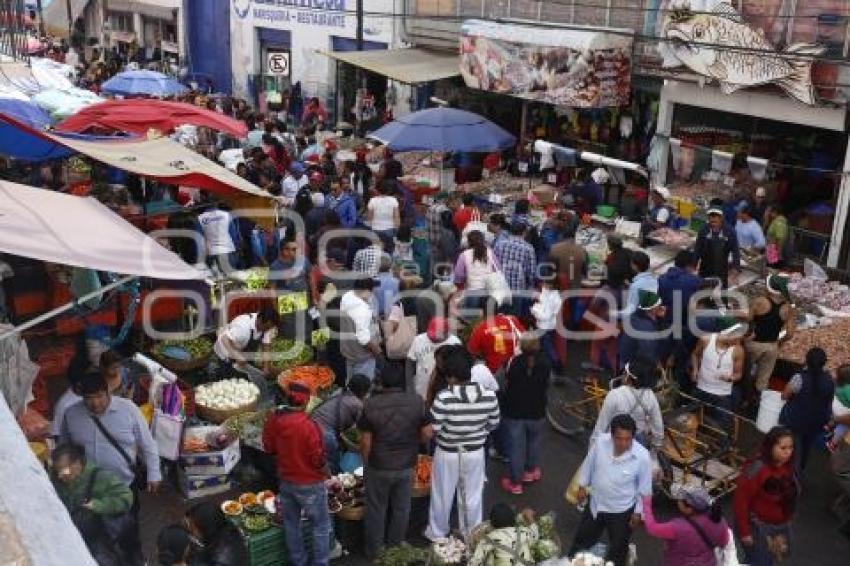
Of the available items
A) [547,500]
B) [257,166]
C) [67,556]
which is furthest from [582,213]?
[67,556]

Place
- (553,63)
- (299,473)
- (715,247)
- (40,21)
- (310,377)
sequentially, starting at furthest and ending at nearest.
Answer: (40,21) < (553,63) < (715,247) < (310,377) < (299,473)

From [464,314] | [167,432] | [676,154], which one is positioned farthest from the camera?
[676,154]

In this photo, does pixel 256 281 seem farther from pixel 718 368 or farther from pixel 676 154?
pixel 676 154

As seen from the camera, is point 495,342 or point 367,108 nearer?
point 495,342

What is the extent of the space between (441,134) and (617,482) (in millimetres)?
8613

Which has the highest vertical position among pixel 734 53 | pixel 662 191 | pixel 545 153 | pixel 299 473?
pixel 734 53

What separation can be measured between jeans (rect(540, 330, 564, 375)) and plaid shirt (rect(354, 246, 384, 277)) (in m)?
2.10

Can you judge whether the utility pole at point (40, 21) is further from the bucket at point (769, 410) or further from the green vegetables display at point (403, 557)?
the green vegetables display at point (403, 557)

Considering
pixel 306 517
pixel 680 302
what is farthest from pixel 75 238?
pixel 680 302

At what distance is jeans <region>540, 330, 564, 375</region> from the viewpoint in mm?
9991

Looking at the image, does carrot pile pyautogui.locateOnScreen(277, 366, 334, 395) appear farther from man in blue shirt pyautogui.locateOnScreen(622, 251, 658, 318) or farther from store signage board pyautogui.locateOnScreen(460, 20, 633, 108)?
store signage board pyautogui.locateOnScreen(460, 20, 633, 108)

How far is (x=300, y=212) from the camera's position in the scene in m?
12.4

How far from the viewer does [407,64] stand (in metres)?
19.1

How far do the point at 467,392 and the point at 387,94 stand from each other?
1730 centimetres
